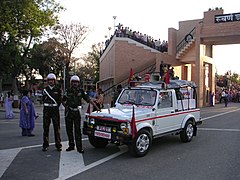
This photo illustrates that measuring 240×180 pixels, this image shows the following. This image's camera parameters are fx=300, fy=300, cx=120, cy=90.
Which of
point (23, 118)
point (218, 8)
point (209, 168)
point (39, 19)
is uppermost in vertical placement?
point (218, 8)

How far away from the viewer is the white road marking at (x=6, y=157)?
21.3 ft

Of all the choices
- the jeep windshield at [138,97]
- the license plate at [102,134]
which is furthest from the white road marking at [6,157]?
the jeep windshield at [138,97]

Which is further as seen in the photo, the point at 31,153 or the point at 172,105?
the point at 172,105

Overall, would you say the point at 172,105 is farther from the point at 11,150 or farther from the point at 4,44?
the point at 4,44

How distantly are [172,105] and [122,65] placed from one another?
22.0 meters

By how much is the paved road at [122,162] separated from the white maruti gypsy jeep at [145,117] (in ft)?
1.35

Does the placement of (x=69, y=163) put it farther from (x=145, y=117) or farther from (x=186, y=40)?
(x=186, y=40)

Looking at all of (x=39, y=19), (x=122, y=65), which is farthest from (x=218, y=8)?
(x=39, y=19)

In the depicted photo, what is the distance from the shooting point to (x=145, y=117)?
7.65 meters

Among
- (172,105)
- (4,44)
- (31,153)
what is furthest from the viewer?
(4,44)

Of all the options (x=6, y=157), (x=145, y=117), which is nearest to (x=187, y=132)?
(x=145, y=117)

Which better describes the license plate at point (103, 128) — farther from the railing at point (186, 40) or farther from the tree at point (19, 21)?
the railing at point (186, 40)

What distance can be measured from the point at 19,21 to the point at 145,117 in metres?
18.6

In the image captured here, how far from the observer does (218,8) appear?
2864 cm
